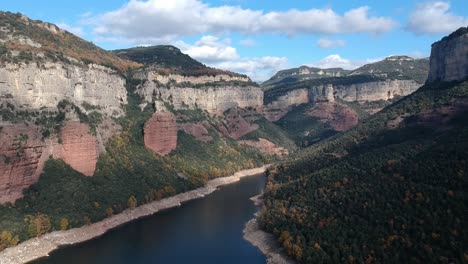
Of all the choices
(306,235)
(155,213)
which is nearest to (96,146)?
(155,213)

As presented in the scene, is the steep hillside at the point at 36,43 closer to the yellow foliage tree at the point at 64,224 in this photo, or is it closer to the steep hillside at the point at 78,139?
the steep hillside at the point at 78,139

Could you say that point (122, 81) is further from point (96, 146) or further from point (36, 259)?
point (36, 259)

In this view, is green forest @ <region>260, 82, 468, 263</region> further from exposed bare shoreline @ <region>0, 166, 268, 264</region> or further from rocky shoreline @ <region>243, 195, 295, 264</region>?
exposed bare shoreline @ <region>0, 166, 268, 264</region>

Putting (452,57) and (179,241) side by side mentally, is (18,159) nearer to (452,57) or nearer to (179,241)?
(179,241)

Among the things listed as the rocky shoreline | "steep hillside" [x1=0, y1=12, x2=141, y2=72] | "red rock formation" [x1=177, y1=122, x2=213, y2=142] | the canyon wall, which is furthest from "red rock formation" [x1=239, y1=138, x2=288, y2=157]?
the canyon wall

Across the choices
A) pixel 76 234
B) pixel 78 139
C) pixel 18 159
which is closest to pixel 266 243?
pixel 76 234

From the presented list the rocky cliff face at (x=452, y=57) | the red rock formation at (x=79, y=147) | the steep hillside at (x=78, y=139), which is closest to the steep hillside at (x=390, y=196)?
the rocky cliff face at (x=452, y=57)
